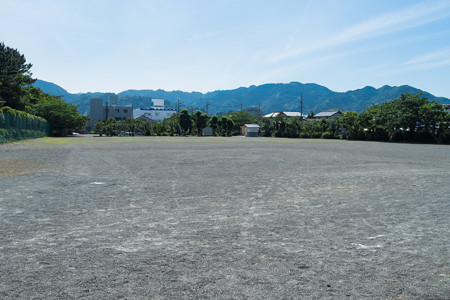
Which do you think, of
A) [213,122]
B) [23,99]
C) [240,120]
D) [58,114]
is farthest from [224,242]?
[240,120]

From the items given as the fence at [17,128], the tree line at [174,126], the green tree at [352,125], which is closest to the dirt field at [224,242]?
the fence at [17,128]

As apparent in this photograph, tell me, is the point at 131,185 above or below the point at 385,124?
below

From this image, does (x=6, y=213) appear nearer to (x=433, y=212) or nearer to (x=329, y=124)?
(x=433, y=212)

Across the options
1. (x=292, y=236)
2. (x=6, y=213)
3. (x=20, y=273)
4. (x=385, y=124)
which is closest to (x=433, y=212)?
(x=292, y=236)

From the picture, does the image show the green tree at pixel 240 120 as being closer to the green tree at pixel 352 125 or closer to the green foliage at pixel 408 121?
the green tree at pixel 352 125

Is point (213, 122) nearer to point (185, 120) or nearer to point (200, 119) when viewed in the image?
point (200, 119)

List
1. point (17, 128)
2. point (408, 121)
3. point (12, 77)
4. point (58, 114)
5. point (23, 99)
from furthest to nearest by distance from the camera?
point (58, 114)
point (23, 99)
point (408, 121)
point (12, 77)
point (17, 128)

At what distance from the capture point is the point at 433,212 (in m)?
4.98

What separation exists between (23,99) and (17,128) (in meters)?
11.6

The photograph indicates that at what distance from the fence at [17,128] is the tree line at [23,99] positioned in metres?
0.84

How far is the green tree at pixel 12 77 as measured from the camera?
28859mm

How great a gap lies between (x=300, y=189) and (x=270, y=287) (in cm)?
459

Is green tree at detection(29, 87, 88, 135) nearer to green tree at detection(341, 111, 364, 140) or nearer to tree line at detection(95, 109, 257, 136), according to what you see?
tree line at detection(95, 109, 257, 136)

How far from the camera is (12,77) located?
29375 millimetres
